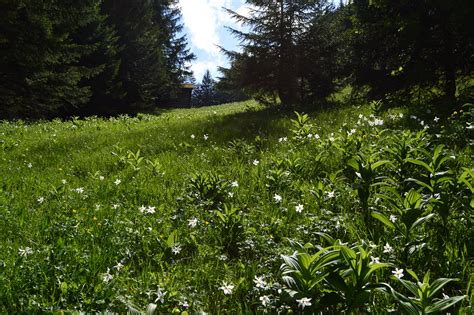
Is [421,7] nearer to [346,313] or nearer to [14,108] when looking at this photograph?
[346,313]

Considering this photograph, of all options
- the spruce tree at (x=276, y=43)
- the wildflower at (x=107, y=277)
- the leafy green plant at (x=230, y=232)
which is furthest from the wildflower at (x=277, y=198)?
the spruce tree at (x=276, y=43)

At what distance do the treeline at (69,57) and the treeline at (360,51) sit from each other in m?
9.55

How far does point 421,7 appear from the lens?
375 inches

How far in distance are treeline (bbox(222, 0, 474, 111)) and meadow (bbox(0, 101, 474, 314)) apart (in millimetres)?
4686

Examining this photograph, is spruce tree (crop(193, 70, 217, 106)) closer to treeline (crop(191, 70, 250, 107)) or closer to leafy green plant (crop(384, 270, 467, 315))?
treeline (crop(191, 70, 250, 107))

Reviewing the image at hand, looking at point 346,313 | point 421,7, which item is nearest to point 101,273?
point 346,313

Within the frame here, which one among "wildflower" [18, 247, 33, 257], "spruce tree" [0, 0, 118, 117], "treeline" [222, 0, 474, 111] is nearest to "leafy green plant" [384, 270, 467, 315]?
"wildflower" [18, 247, 33, 257]

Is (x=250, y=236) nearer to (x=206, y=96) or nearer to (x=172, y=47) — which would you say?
(x=172, y=47)

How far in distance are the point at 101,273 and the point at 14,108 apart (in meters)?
19.5

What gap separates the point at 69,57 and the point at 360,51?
1490cm

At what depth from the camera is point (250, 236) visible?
10.8 ft

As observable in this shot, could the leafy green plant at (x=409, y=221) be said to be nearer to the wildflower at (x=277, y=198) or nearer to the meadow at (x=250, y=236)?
the meadow at (x=250, y=236)

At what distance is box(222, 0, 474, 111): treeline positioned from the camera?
30.7 ft

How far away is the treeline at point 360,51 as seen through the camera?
369 inches
